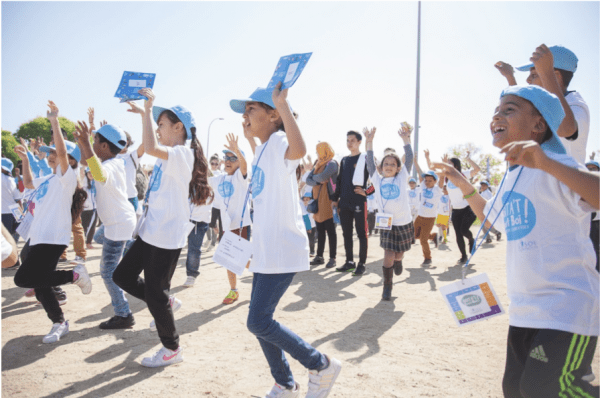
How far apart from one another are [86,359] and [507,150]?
12.2 feet

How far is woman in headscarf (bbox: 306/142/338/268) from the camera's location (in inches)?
311

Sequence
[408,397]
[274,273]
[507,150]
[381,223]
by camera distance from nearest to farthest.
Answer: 1. [507,150]
2. [274,273]
3. [408,397]
4. [381,223]

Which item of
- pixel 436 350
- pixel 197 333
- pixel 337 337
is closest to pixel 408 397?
pixel 436 350

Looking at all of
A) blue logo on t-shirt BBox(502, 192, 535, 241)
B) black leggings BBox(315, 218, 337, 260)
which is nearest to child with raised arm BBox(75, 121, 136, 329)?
blue logo on t-shirt BBox(502, 192, 535, 241)

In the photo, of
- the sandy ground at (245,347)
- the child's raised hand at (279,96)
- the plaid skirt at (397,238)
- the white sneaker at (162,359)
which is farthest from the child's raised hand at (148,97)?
the plaid skirt at (397,238)

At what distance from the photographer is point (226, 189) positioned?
577 cm

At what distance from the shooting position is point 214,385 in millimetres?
3025

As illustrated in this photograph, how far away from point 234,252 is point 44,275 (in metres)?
2.18

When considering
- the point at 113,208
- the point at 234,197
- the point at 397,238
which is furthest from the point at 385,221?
A: the point at 113,208

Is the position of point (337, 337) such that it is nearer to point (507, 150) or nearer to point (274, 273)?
point (274, 273)

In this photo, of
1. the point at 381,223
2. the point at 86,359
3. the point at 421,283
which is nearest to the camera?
the point at 86,359

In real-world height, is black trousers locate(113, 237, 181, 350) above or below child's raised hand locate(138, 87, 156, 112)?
below

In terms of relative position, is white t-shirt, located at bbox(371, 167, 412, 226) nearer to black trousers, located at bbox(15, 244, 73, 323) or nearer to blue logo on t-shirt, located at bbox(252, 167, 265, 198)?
blue logo on t-shirt, located at bbox(252, 167, 265, 198)

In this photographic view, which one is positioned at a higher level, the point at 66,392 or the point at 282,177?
the point at 282,177
